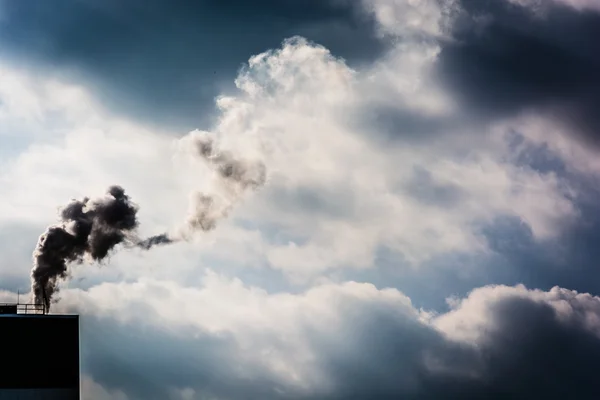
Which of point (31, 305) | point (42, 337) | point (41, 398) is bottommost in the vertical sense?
point (41, 398)

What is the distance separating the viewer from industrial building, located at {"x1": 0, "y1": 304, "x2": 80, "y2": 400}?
4366 centimetres

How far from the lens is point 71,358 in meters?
45.9

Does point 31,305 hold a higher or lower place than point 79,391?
higher

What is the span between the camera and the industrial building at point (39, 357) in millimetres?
43656

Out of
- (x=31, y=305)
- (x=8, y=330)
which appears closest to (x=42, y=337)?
(x=8, y=330)

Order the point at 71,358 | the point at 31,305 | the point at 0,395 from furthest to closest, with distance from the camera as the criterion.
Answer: the point at 31,305 < the point at 71,358 < the point at 0,395

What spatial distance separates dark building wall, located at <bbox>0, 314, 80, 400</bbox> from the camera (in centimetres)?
4366

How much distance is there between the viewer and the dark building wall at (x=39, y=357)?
143ft

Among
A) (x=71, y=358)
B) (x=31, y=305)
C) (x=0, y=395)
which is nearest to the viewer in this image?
(x=0, y=395)

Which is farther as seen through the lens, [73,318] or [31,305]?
[31,305]

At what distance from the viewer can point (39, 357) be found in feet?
147

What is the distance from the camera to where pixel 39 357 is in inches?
1763

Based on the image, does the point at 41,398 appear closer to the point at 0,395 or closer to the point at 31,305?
the point at 0,395

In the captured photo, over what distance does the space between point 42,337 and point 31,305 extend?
6.34m
